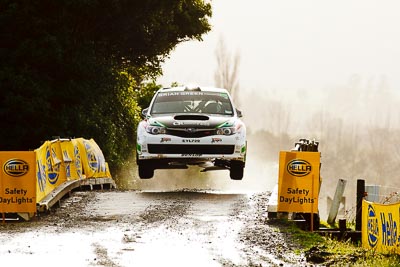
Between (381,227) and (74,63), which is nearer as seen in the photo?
(381,227)

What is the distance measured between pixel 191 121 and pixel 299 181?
458cm

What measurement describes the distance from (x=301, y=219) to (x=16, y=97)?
1639 cm

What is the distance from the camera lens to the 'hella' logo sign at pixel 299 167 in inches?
565

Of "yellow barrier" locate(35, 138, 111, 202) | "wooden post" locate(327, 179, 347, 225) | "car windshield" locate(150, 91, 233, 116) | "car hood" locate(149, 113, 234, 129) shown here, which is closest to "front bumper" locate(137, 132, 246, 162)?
"car hood" locate(149, 113, 234, 129)

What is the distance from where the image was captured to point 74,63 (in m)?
32.0

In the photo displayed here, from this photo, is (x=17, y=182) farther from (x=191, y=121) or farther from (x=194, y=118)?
(x=194, y=118)

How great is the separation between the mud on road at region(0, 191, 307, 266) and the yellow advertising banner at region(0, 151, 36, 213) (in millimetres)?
414

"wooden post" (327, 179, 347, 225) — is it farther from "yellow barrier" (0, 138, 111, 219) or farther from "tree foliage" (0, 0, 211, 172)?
"tree foliage" (0, 0, 211, 172)

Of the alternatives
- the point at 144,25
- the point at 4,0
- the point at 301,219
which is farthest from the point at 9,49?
the point at 301,219

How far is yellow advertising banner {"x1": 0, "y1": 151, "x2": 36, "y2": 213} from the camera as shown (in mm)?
15180

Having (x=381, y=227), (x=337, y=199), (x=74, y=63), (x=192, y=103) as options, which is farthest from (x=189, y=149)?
(x=74, y=63)

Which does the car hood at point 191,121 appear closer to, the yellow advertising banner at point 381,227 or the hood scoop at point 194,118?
the hood scoop at point 194,118

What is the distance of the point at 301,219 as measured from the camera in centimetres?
1612

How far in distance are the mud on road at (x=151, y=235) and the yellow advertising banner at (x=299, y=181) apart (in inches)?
21.9
